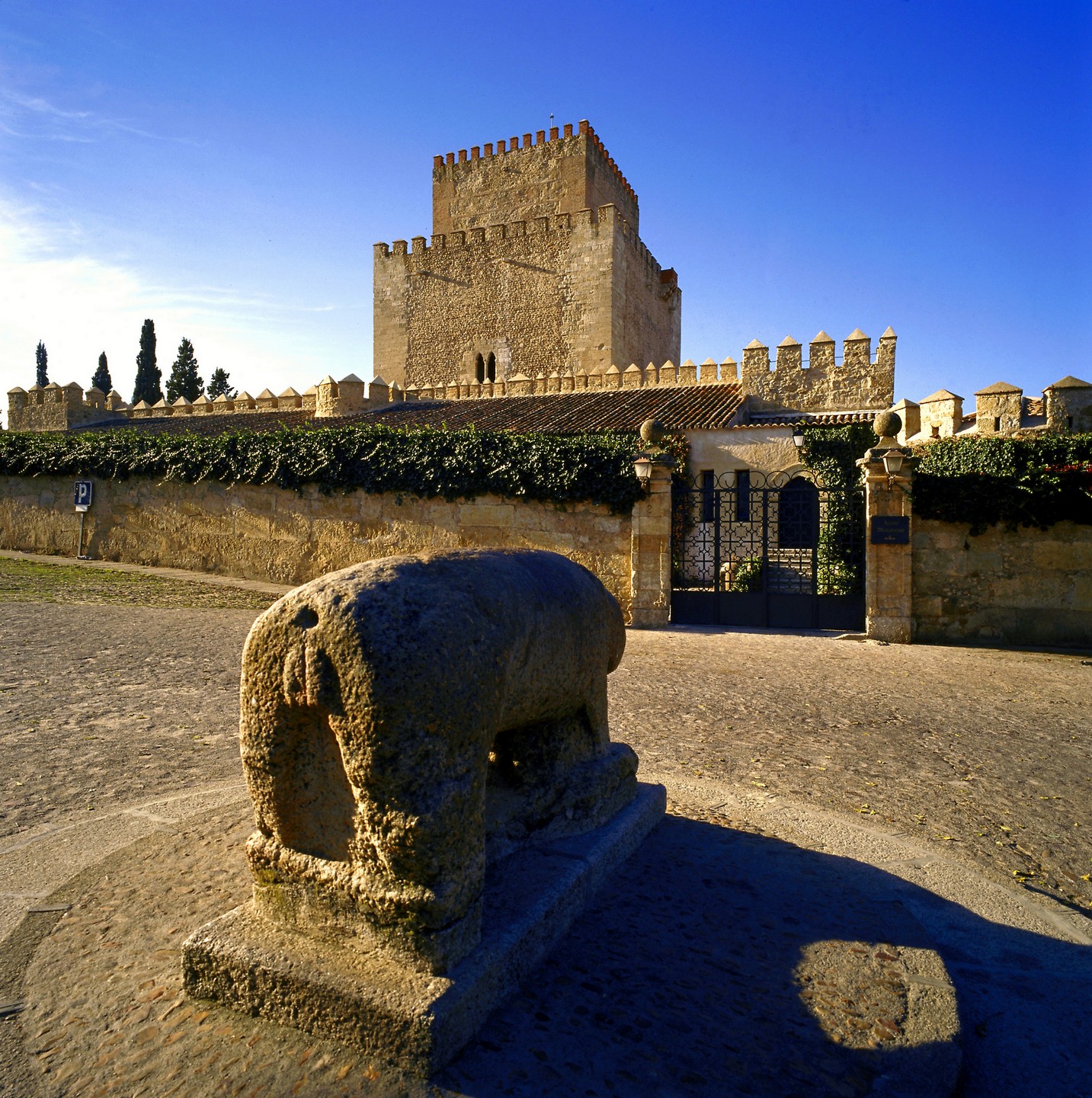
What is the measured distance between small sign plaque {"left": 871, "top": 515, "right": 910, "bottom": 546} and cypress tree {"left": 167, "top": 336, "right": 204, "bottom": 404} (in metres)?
41.2

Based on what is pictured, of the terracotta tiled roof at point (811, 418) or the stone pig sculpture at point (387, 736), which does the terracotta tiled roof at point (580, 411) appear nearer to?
the terracotta tiled roof at point (811, 418)

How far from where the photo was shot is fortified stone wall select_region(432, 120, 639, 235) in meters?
32.4

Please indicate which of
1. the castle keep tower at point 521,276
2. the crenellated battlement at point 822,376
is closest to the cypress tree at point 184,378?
the castle keep tower at point 521,276

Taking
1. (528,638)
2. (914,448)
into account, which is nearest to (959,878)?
(528,638)

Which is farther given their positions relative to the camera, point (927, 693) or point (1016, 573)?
point (1016, 573)

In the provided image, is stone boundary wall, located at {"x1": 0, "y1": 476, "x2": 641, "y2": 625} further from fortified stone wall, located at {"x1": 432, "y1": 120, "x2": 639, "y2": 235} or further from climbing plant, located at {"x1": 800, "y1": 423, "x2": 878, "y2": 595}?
fortified stone wall, located at {"x1": 432, "y1": 120, "x2": 639, "y2": 235}

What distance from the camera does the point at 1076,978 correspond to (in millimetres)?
2654

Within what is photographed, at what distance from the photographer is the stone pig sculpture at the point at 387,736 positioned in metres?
1.93

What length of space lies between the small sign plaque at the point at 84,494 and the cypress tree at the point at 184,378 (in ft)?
91.7

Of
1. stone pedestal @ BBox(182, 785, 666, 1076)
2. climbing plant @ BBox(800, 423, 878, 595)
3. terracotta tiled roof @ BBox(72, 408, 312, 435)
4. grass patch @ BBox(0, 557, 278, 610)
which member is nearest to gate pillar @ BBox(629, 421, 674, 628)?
climbing plant @ BBox(800, 423, 878, 595)

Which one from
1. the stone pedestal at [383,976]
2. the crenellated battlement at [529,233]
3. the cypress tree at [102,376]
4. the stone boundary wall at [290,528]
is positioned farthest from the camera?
the cypress tree at [102,376]

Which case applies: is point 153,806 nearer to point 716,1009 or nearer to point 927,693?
point 716,1009

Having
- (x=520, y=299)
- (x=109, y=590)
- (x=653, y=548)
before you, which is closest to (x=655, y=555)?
(x=653, y=548)

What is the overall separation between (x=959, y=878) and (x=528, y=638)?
7.74 ft
